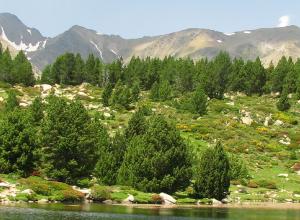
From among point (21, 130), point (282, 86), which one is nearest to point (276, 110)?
point (282, 86)

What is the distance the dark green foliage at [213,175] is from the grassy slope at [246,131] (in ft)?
23.1

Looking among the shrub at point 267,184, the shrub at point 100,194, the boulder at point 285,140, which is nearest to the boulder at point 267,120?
the boulder at point 285,140

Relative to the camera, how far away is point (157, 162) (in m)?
73.6

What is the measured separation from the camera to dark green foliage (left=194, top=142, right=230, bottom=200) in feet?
249

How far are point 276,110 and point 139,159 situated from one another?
89683mm

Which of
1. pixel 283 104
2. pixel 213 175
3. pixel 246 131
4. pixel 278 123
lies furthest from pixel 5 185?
pixel 283 104

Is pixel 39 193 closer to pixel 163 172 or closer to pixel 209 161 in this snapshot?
pixel 163 172

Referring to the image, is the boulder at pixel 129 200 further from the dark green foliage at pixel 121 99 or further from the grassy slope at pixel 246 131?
the dark green foliage at pixel 121 99

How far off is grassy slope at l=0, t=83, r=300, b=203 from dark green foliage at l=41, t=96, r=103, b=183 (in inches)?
911

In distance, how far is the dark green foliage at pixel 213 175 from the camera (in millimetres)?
75812

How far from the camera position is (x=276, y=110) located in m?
156

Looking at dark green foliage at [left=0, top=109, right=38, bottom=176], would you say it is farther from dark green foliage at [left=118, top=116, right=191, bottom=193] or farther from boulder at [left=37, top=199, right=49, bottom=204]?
dark green foliage at [left=118, top=116, right=191, bottom=193]

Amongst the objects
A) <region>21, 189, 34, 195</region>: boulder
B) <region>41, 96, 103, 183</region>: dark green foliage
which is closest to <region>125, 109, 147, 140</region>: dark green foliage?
<region>41, 96, 103, 183</region>: dark green foliage

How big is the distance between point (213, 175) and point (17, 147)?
27.0 m
